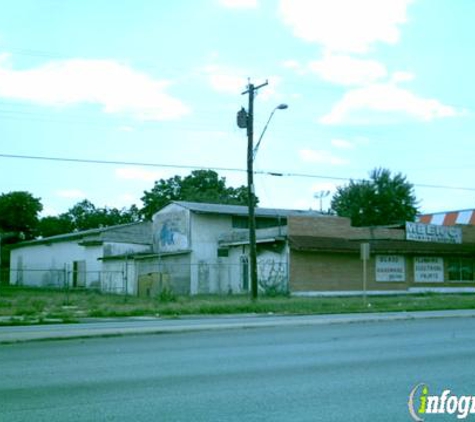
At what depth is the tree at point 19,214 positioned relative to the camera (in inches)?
3155

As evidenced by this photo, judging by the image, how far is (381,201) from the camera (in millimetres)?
66250

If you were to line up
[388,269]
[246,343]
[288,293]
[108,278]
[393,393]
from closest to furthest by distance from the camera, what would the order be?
[393,393]
[246,343]
[288,293]
[388,269]
[108,278]

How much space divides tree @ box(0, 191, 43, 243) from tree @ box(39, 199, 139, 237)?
1.63 metres

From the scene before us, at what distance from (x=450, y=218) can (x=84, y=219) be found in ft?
182

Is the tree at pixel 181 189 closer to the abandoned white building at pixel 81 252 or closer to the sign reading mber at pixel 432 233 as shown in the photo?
the abandoned white building at pixel 81 252

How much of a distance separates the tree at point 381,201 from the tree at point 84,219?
36019 mm

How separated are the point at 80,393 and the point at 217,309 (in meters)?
17.1

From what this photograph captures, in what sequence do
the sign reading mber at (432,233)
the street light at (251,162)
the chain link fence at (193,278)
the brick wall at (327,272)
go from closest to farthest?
the street light at (251,162)
the brick wall at (327,272)
the chain link fence at (193,278)
the sign reading mber at (432,233)

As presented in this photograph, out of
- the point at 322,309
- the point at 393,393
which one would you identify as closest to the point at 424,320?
the point at 322,309

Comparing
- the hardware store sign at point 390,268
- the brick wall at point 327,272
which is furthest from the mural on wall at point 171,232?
the hardware store sign at point 390,268

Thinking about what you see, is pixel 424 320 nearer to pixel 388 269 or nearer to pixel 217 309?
pixel 217 309

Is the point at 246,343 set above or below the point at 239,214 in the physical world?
below

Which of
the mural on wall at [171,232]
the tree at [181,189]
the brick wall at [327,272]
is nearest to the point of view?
the brick wall at [327,272]

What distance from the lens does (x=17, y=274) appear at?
6688cm
